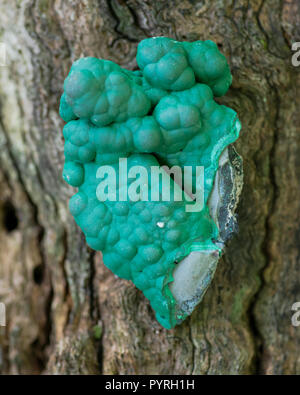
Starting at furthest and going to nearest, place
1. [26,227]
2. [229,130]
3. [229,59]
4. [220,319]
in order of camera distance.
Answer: [26,227], [220,319], [229,59], [229,130]

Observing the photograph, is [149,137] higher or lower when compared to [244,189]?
higher

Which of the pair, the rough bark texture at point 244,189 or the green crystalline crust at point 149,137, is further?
the rough bark texture at point 244,189

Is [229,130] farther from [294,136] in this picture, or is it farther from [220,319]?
[220,319]

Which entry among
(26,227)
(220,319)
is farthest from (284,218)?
(26,227)

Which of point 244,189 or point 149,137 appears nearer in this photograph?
point 149,137
